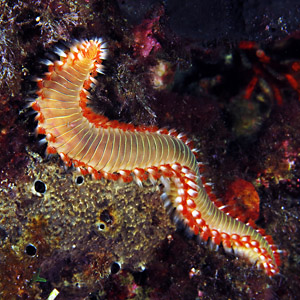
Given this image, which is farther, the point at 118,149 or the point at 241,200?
the point at 241,200

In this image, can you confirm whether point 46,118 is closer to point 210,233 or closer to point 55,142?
point 55,142

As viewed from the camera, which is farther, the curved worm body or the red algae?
the red algae

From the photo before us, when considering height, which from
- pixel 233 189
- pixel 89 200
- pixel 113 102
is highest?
pixel 113 102

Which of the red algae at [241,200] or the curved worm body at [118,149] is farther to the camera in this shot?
the red algae at [241,200]

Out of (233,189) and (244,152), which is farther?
(244,152)

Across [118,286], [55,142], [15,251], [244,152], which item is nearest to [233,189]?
[244,152]

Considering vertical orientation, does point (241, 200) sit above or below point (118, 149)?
below

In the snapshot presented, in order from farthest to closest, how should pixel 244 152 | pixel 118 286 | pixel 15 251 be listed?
pixel 244 152 < pixel 118 286 < pixel 15 251

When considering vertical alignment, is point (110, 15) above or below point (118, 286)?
above
